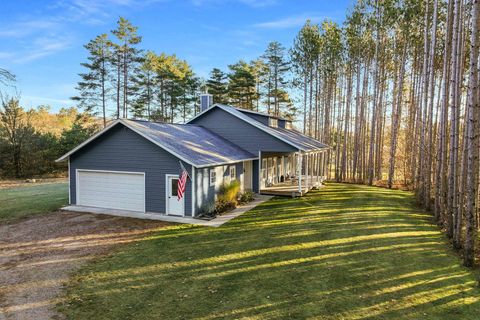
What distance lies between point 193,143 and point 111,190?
4.33m

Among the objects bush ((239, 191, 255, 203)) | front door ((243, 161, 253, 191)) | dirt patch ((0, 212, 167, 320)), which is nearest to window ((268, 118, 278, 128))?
front door ((243, 161, 253, 191))

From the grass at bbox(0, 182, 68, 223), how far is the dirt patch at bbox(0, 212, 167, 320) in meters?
1.29

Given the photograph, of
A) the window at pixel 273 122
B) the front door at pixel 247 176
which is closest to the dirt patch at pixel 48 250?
the front door at pixel 247 176

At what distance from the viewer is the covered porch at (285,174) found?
1765cm

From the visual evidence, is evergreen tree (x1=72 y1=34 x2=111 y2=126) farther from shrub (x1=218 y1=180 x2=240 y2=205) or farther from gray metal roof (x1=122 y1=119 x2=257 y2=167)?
shrub (x1=218 y1=180 x2=240 y2=205)

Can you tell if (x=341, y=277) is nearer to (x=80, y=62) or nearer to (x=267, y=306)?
(x=267, y=306)

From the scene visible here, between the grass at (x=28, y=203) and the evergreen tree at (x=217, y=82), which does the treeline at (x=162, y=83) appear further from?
the grass at (x=28, y=203)

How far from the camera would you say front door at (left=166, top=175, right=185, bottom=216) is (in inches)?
496

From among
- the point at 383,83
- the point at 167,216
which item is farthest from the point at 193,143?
the point at 383,83

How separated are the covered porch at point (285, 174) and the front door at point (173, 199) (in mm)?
6784

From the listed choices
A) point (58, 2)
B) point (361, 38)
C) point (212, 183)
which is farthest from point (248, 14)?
point (212, 183)

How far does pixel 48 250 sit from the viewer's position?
8.80m

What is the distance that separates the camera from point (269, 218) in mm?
12531

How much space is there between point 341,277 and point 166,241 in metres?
5.34
